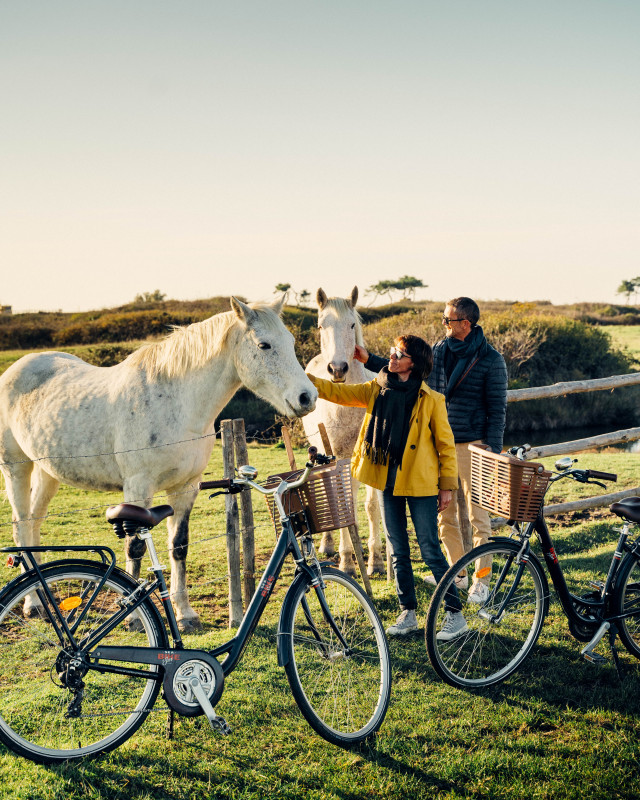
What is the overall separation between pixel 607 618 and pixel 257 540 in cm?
493

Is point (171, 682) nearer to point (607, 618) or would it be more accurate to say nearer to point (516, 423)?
point (607, 618)

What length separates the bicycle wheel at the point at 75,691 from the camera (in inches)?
113

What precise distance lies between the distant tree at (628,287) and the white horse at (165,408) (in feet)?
345

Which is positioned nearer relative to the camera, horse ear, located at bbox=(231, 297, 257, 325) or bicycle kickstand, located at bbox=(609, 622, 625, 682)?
bicycle kickstand, located at bbox=(609, 622, 625, 682)

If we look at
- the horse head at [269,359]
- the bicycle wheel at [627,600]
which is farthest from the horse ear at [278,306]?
the bicycle wheel at [627,600]

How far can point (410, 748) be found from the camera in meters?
3.11

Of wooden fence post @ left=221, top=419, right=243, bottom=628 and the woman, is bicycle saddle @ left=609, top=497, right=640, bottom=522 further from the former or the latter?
wooden fence post @ left=221, top=419, right=243, bottom=628

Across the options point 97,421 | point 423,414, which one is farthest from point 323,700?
point 97,421

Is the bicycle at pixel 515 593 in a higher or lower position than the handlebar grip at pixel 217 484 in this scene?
lower

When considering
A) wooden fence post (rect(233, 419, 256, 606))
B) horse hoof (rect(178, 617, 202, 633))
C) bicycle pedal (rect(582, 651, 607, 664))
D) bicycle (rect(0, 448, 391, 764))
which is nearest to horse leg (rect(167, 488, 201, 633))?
horse hoof (rect(178, 617, 202, 633))

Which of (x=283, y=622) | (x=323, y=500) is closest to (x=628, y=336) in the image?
(x=323, y=500)

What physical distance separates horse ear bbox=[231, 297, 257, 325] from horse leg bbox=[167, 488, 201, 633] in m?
1.45

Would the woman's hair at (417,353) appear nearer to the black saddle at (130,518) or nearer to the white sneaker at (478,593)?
the white sneaker at (478,593)

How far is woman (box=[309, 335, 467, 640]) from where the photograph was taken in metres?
3.96
